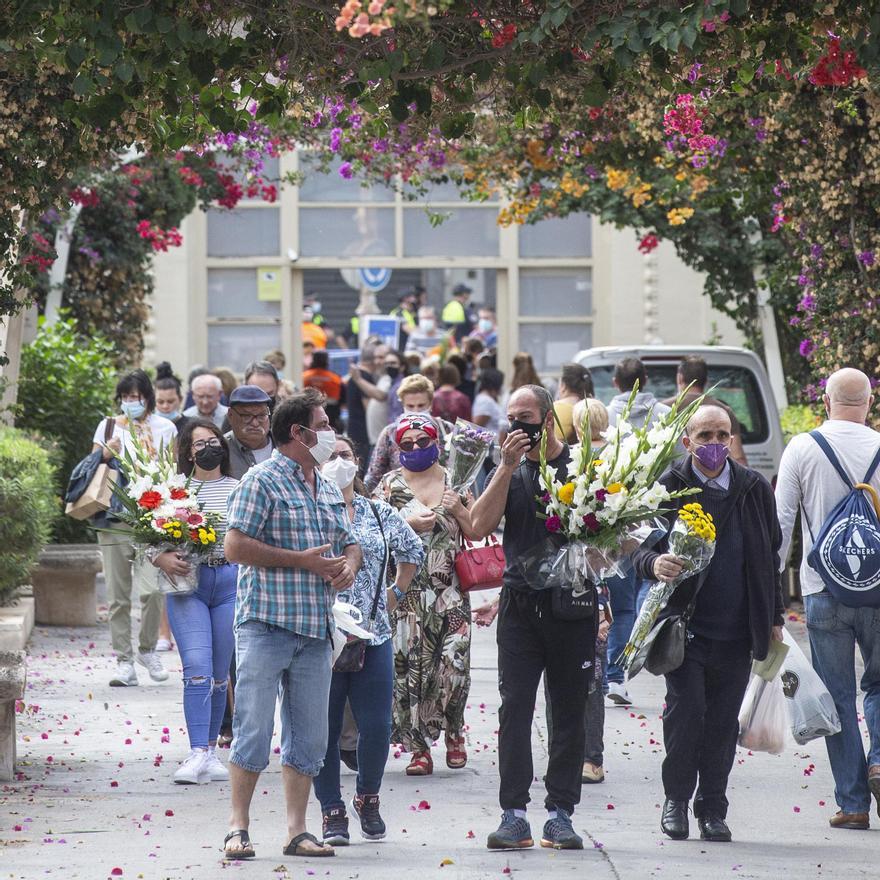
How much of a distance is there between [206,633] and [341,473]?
4.93ft

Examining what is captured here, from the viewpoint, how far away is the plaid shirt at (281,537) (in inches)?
248

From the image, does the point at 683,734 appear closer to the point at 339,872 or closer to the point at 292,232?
the point at 339,872

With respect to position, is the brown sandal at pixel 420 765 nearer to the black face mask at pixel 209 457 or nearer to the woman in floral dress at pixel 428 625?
the woman in floral dress at pixel 428 625

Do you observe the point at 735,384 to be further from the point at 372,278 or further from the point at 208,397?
the point at 372,278

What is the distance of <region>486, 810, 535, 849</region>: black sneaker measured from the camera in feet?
21.6

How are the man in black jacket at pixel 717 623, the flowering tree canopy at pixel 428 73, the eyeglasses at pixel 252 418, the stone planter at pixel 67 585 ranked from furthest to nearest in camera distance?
1. the stone planter at pixel 67 585
2. the eyeglasses at pixel 252 418
3. the man in black jacket at pixel 717 623
4. the flowering tree canopy at pixel 428 73

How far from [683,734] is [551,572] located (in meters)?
0.89

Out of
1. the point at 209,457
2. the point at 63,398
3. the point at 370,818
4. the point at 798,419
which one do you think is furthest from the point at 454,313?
the point at 370,818

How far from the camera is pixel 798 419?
13727 millimetres

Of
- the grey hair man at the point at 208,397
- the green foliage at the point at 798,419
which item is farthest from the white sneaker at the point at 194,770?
the green foliage at the point at 798,419

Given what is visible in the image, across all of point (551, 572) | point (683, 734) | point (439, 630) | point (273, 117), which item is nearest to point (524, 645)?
point (551, 572)

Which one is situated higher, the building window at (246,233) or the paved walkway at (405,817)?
the building window at (246,233)

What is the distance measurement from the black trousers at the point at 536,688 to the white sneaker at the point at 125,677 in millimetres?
4327

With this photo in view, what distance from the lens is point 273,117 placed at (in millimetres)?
6910
